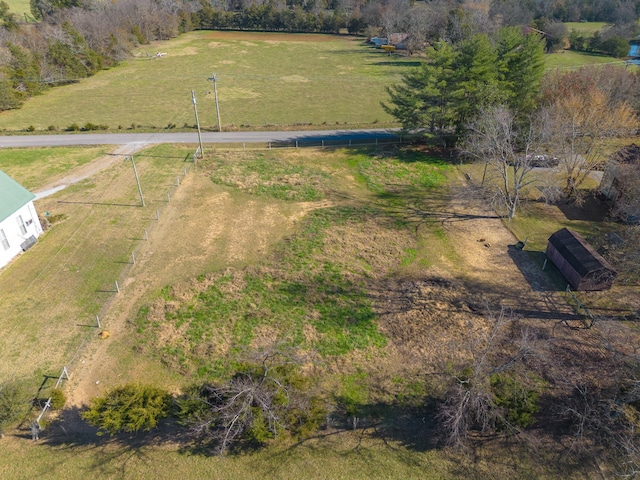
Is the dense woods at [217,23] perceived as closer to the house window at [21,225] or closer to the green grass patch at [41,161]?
the green grass patch at [41,161]

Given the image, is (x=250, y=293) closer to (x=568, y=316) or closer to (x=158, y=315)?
(x=158, y=315)

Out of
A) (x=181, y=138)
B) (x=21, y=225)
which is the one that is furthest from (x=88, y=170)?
(x=21, y=225)

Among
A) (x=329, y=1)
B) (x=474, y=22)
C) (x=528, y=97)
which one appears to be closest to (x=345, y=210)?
(x=528, y=97)

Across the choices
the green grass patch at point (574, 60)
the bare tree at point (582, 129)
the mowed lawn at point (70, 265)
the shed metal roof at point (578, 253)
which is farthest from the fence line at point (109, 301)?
the green grass patch at point (574, 60)

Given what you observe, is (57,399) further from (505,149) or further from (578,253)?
(505,149)

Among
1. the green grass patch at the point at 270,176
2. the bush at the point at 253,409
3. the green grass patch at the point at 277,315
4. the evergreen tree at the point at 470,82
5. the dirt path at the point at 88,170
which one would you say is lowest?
the green grass patch at the point at 277,315

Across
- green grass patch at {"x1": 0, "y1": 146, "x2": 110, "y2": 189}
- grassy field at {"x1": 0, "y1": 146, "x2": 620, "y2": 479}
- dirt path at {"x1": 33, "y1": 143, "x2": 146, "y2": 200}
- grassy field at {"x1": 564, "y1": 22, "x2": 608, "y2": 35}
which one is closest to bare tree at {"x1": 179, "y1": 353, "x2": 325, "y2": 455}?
grassy field at {"x1": 0, "y1": 146, "x2": 620, "y2": 479}

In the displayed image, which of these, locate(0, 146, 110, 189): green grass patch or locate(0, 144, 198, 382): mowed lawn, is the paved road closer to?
locate(0, 146, 110, 189): green grass patch
